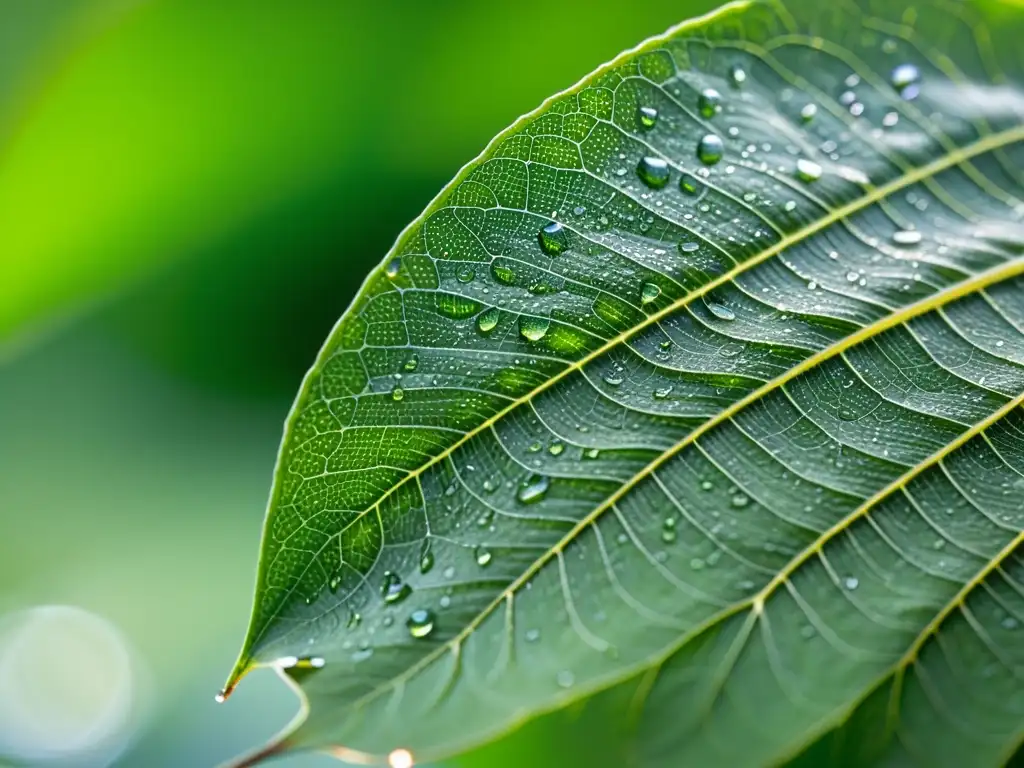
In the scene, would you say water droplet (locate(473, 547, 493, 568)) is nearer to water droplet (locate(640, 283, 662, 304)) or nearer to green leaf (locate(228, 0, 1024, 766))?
green leaf (locate(228, 0, 1024, 766))

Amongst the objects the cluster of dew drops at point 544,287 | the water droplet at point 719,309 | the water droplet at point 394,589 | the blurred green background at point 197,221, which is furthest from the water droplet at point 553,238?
the blurred green background at point 197,221

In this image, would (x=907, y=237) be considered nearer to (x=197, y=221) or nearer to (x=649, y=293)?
(x=649, y=293)

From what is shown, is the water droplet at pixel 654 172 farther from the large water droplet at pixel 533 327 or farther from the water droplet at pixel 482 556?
the water droplet at pixel 482 556

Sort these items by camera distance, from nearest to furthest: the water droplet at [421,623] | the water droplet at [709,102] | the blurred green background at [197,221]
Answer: the water droplet at [421,623], the water droplet at [709,102], the blurred green background at [197,221]

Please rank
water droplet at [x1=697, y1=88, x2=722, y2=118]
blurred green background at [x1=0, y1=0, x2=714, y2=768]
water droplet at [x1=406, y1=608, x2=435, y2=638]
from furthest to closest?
blurred green background at [x1=0, y1=0, x2=714, y2=768] < water droplet at [x1=697, y1=88, x2=722, y2=118] < water droplet at [x1=406, y1=608, x2=435, y2=638]

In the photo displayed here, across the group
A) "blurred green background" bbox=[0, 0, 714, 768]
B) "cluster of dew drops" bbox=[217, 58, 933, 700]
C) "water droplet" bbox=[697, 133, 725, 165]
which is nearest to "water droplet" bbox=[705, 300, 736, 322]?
"cluster of dew drops" bbox=[217, 58, 933, 700]

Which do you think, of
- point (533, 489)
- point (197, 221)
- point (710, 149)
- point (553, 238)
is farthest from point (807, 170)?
point (197, 221)

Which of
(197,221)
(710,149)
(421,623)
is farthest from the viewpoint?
(197,221)

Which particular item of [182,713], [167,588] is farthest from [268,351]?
[182,713]
